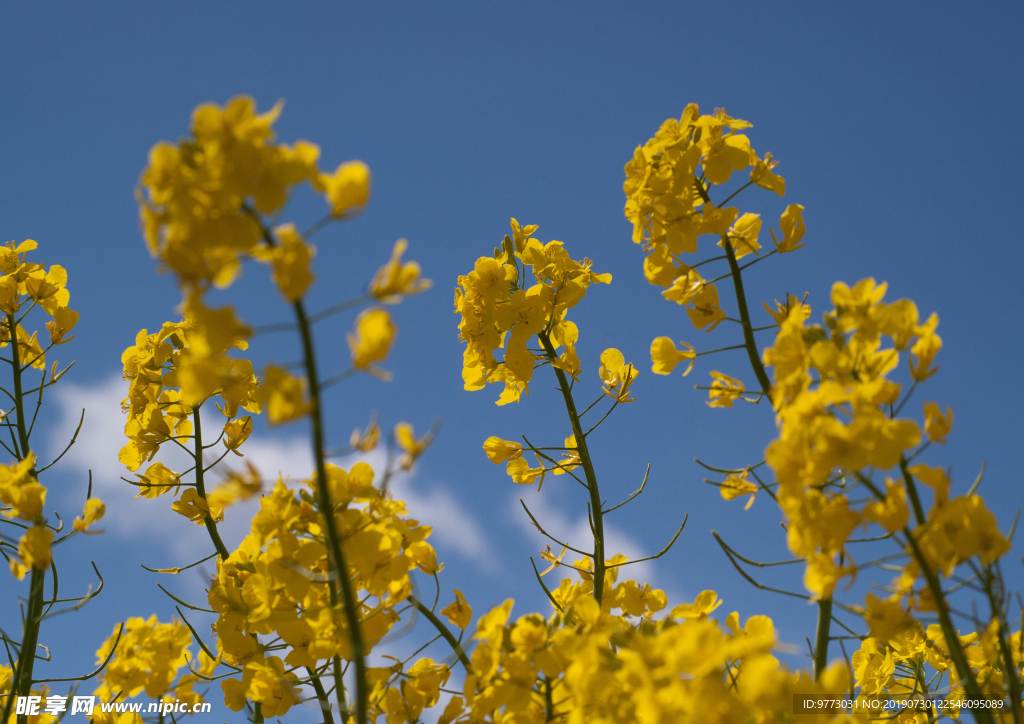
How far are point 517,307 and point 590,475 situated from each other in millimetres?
775

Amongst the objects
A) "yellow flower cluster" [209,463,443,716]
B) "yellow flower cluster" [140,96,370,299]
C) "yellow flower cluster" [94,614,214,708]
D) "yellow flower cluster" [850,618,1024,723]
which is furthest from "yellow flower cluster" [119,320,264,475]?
"yellow flower cluster" [850,618,1024,723]

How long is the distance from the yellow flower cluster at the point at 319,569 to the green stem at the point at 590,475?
0.83 m

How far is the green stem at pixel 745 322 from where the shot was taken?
2068 millimetres

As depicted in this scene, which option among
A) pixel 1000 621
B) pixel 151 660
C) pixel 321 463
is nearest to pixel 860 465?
pixel 1000 621

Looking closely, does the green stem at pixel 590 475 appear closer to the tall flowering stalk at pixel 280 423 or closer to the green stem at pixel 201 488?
the tall flowering stalk at pixel 280 423

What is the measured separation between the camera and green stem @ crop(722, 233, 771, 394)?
207 centimetres

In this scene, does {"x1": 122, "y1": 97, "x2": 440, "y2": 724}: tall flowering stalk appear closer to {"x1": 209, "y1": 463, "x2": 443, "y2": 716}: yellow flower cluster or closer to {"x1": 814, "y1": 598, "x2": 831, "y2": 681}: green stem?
{"x1": 209, "y1": 463, "x2": 443, "y2": 716}: yellow flower cluster

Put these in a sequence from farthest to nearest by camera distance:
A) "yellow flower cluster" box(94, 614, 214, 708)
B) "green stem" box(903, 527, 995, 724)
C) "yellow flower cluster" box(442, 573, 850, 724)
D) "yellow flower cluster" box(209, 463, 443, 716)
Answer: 1. "yellow flower cluster" box(94, 614, 214, 708)
2. "yellow flower cluster" box(209, 463, 443, 716)
3. "green stem" box(903, 527, 995, 724)
4. "yellow flower cluster" box(442, 573, 850, 724)

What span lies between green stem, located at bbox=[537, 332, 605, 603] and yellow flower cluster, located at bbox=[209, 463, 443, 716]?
0.83 meters

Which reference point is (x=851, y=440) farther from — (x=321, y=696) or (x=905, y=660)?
(x=905, y=660)

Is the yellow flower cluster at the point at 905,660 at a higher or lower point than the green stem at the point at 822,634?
higher

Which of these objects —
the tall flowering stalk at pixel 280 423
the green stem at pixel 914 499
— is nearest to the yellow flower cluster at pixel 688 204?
the green stem at pixel 914 499

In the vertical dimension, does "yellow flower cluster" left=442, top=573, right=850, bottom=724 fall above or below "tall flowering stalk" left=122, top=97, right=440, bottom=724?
below

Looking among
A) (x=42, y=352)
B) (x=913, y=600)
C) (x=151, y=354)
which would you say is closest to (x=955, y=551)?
(x=913, y=600)
